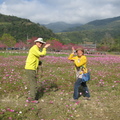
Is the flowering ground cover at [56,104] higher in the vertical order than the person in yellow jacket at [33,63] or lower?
lower

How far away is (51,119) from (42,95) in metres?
2.17

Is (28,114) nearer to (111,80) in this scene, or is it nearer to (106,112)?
(106,112)

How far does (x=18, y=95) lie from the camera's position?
21.2 ft

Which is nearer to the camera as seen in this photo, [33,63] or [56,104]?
[33,63]

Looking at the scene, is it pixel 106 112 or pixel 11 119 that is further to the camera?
pixel 106 112

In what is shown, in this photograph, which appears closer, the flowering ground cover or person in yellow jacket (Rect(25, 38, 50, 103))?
the flowering ground cover

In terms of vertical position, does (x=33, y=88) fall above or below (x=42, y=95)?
above

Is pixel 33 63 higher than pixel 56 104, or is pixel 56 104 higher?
pixel 33 63

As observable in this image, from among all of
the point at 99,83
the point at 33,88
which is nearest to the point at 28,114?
the point at 33,88

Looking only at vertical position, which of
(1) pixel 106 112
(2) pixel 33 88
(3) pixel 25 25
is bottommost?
(1) pixel 106 112

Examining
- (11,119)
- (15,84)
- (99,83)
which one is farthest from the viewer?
(99,83)

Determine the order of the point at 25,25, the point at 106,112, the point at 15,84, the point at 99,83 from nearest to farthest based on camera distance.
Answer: the point at 106,112
the point at 15,84
the point at 99,83
the point at 25,25

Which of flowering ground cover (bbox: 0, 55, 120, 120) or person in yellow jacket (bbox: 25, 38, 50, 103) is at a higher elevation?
person in yellow jacket (bbox: 25, 38, 50, 103)

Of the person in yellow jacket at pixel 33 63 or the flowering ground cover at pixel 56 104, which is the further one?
the person in yellow jacket at pixel 33 63
